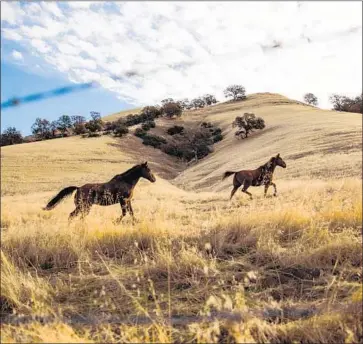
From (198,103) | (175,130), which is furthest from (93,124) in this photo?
(198,103)

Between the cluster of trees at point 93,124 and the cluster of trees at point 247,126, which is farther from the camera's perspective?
the cluster of trees at point 247,126

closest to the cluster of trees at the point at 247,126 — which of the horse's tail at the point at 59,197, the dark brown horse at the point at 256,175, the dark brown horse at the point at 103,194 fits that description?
the dark brown horse at the point at 256,175

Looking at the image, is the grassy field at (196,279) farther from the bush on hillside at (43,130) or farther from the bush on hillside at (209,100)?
the bush on hillside at (209,100)

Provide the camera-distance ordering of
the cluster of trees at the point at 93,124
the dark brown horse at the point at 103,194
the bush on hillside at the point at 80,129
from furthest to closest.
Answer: the bush on hillside at the point at 80,129 → the cluster of trees at the point at 93,124 → the dark brown horse at the point at 103,194

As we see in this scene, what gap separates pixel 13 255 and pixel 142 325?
134 inches

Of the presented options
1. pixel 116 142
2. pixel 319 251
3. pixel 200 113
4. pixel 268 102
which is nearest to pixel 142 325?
pixel 319 251

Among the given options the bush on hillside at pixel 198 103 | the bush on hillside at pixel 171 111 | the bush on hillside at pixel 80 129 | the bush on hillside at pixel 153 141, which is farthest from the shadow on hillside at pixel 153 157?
the bush on hillside at pixel 198 103

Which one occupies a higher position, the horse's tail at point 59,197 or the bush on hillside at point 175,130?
the bush on hillside at point 175,130

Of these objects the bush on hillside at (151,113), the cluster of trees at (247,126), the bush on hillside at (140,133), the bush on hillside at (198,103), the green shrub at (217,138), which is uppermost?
the bush on hillside at (198,103)

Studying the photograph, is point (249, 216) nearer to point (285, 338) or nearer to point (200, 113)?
point (285, 338)

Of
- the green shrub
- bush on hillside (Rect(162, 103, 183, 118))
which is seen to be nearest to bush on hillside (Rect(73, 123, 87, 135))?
the green shrub

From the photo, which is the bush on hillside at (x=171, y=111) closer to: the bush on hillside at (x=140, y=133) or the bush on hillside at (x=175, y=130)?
the bush on hillside at (x=175, y=130)

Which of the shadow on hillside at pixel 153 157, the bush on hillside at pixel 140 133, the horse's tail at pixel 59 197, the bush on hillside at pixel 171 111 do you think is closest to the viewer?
the horse's tail at pixel 59 197

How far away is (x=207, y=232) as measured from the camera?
23.3 feet
